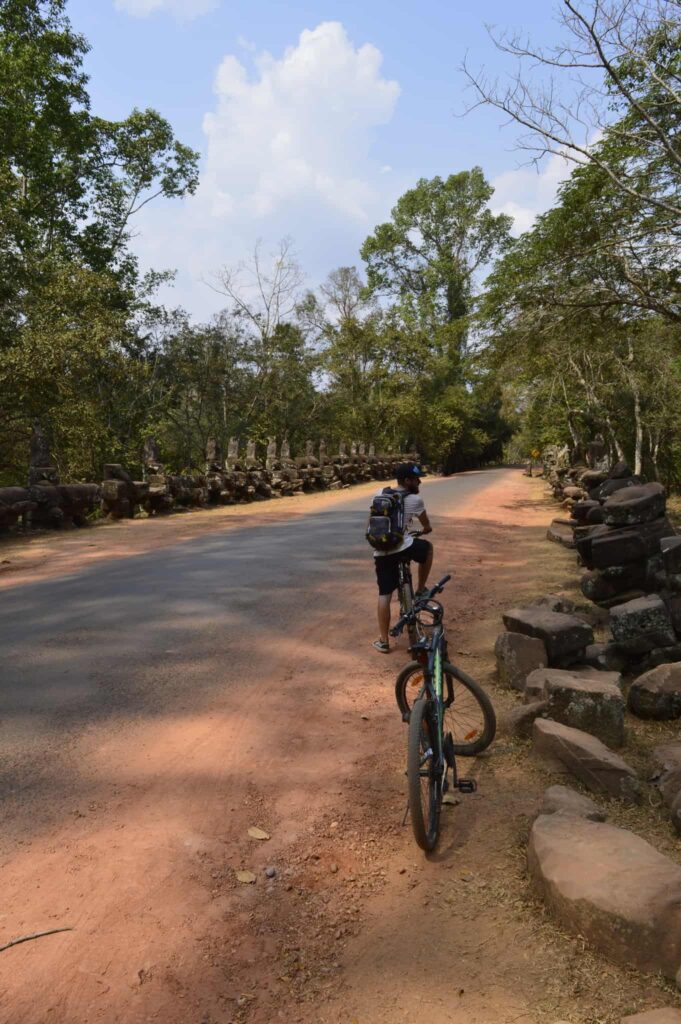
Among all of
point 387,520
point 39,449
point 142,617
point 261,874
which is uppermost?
point 39,449

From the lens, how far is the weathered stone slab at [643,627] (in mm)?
5199

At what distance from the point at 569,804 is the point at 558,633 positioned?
6.65 ft

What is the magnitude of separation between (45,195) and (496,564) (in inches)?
948

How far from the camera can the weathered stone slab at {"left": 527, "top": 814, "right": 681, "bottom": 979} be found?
238 cm

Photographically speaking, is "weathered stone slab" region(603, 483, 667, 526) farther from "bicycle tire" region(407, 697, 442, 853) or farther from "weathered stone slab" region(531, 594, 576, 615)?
"bicycle tire" region(407, 697, 442, 853)

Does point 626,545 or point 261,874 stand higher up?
point 626,545

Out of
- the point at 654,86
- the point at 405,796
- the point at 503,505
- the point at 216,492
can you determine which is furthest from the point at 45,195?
the point at 405,796

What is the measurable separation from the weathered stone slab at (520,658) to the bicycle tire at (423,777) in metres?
1.86

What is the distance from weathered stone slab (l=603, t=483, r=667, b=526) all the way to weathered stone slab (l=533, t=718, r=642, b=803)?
3354mm

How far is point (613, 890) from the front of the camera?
252 centimetres

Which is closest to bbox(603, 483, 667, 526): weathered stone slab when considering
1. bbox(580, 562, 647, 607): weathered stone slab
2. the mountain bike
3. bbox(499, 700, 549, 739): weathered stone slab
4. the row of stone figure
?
bbox(580, 562, 647, 607): weathered stone slab

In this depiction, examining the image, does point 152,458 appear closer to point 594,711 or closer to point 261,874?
point 594,711

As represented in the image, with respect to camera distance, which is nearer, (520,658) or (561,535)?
(520,658)

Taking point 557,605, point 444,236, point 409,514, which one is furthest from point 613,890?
point 444,236
